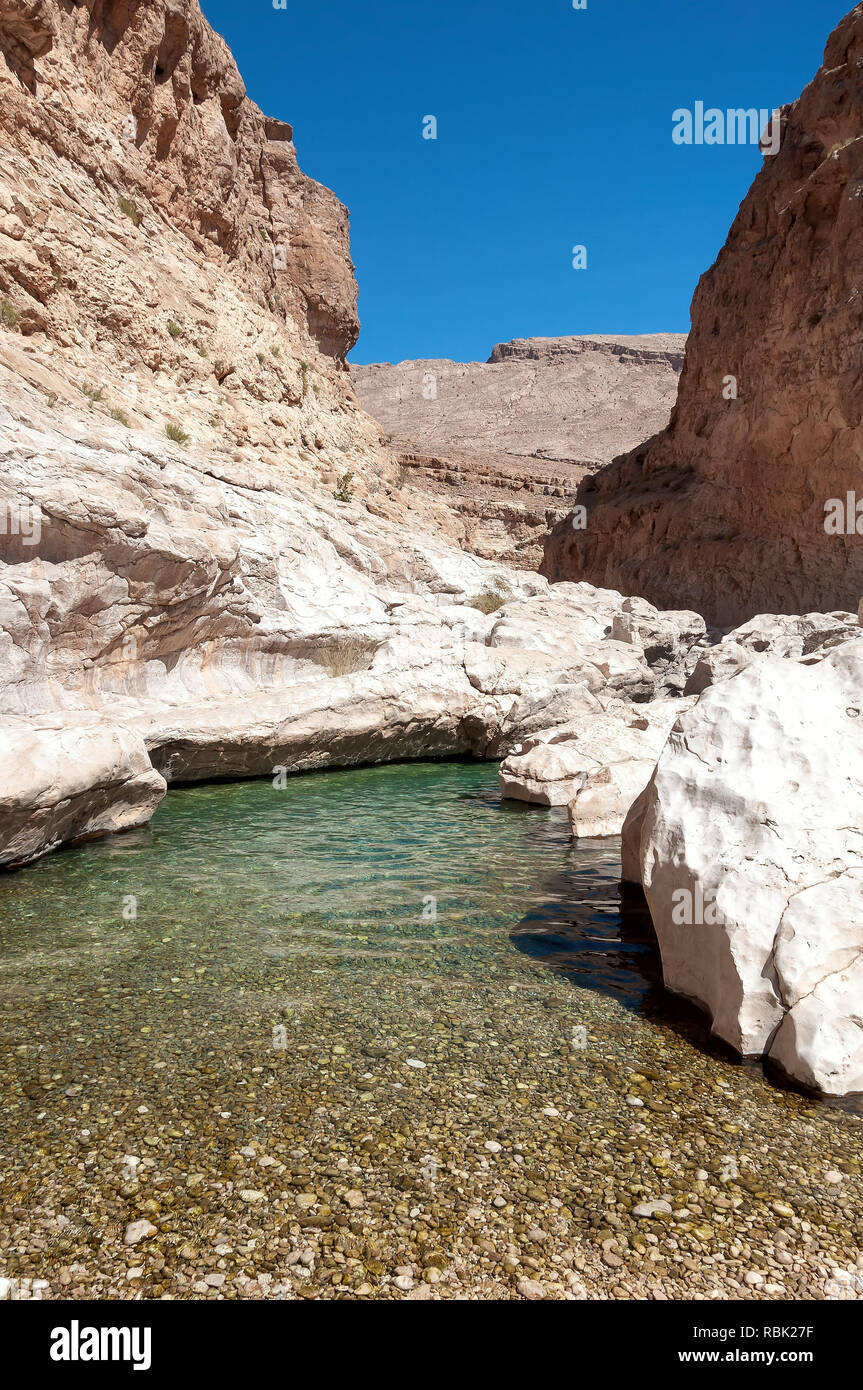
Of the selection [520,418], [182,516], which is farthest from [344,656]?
[520,418]

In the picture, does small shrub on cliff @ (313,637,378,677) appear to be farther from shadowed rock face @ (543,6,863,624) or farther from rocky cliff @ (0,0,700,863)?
shadowed rock face @ (543,6,863,624)

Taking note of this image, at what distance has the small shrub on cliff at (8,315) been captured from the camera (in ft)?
47.5

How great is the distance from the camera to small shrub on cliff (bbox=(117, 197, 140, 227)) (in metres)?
18.5

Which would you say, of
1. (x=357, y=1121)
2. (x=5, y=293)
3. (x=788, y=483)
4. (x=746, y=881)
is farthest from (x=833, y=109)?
(x=357, y=1121)

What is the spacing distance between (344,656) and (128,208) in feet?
40.5

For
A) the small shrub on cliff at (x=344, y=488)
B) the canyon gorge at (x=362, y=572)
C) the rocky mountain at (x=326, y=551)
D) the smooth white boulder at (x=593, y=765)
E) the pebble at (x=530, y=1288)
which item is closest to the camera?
the pebble at (x=530, y=1288)

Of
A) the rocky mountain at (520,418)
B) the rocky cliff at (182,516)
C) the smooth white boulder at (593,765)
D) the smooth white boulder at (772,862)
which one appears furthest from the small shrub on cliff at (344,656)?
the rocky mountain at (520,418)

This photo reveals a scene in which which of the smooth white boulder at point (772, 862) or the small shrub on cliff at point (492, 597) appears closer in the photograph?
the smooth white boulder at point (772, 862)

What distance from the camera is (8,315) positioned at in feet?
47.8

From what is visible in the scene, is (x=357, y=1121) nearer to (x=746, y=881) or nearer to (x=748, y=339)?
(x=746, y=881)

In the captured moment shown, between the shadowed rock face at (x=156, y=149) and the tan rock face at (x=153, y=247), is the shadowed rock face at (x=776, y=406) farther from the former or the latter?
the shadowed rock face at (x=156, y=149)

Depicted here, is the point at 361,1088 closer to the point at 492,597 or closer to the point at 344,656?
the point at 344,656

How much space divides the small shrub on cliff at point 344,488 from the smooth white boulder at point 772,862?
595 inches

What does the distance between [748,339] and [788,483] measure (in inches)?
204
